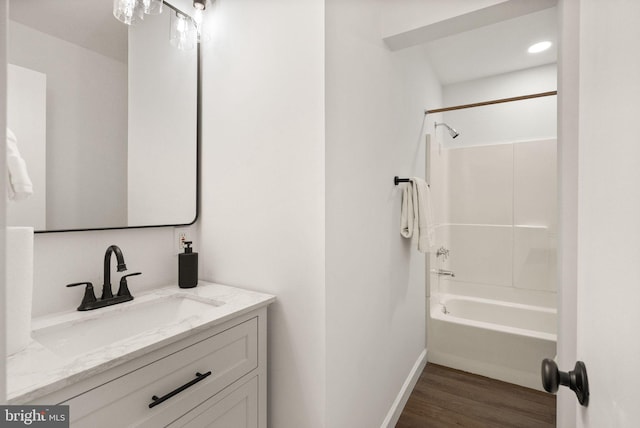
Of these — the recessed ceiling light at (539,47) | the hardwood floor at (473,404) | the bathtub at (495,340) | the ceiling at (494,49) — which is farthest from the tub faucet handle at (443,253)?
the recessed ceiling light at (539,47)

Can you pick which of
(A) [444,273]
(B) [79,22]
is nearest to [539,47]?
(A) [444,273]

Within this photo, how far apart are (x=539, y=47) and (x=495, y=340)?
236cm

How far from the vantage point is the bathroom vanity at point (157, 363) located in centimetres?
71

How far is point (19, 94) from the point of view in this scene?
1.00m

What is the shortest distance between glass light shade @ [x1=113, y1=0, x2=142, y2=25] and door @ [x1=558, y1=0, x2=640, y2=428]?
1.51 m

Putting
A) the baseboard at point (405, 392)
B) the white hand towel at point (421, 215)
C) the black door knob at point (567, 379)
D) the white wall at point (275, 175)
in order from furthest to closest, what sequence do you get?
the white hand towel at point (421, 215), the baseboard at point (405, 392), the white wall at point (275, 175), the black door knob at point (567, 379)

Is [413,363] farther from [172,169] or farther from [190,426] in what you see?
[172,169]

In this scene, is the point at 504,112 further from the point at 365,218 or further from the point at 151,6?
the point at 151,6

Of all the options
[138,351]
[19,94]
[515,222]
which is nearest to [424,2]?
[19,94]

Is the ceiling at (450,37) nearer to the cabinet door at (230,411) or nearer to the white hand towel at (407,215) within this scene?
the white hand towel at (407,215)

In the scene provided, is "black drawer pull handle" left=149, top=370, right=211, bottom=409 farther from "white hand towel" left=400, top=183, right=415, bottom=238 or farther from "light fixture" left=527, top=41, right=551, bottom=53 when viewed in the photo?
"light fixture" left=527, top=41, right=551, bottom=53

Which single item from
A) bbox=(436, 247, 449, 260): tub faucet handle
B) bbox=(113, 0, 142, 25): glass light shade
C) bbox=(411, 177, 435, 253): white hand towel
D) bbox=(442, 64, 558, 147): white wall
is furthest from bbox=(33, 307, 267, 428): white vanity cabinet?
bbox=(442, 64, 558, 147): white wall

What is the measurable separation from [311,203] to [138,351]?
72 cm

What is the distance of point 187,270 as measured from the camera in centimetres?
141
